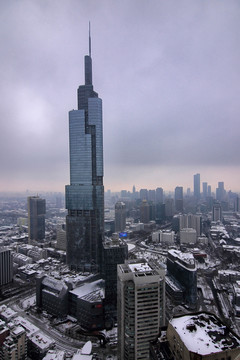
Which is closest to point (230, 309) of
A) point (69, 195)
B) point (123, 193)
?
point (69, 195)

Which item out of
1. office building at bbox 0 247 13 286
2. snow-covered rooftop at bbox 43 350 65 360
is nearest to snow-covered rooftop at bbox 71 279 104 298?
snow-covered rooftop at bbox 43 350 65 360

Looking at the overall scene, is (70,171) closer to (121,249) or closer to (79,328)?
(121,249)

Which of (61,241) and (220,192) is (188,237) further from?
(220,192)

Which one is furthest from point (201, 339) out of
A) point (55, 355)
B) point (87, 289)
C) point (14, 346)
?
point (87, 289)

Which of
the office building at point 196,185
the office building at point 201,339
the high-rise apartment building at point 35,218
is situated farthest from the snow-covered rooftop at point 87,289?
the office building at point 196,185

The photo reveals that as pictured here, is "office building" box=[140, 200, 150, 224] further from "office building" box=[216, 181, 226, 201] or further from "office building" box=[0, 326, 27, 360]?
"office building" box=[216, 181, 226, 201]

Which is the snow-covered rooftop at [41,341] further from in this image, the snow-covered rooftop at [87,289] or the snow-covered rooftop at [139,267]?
the snow-covered rooftop at [139,267]
